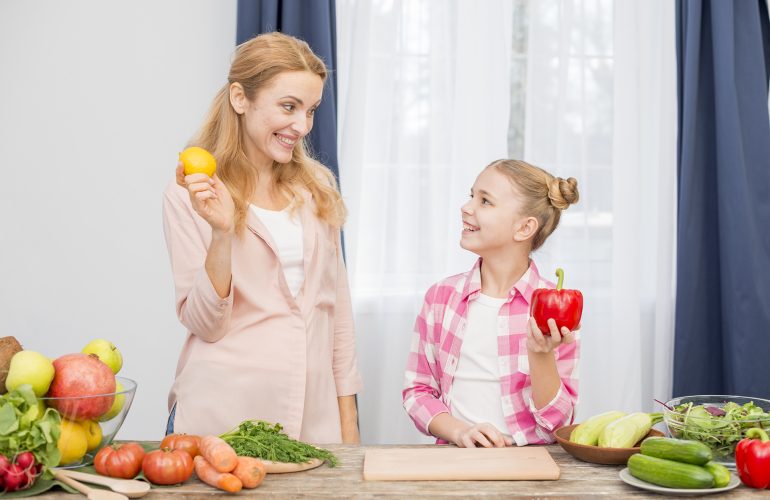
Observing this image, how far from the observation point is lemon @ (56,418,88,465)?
140 cm

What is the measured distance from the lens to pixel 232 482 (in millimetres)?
1362

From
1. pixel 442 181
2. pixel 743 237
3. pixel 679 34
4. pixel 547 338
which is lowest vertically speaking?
pixel 547 338

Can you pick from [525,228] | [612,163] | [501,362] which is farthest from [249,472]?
[612,163]

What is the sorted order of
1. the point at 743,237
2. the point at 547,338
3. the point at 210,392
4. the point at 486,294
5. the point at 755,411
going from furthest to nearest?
the point at 743,237, the point at 486,294, the point at 210,392, the point at 547,338, the point at 755,411

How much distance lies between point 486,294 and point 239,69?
85cm

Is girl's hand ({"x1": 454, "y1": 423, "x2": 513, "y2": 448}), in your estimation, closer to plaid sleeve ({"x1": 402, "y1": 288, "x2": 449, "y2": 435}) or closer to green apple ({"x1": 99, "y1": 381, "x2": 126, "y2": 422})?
plaid sleeve ({"x1": 402, "y1": 288, "x2": 449, "y2": 435})

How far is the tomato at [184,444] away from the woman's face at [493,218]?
2.96 ft

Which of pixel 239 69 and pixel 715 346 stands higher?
pixel 239 69

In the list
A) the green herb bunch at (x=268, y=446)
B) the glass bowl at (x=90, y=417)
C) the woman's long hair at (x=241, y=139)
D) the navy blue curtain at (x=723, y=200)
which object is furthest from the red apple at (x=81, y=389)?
the navy blue curtain at (x=723, y=200)

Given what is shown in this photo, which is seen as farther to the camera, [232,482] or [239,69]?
[239,69]

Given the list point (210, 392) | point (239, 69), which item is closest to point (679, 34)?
point (239, 69)

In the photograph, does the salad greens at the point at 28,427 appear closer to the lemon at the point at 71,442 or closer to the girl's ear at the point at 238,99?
the lemon at the point at 71,442

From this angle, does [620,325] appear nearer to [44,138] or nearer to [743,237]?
[743,237]

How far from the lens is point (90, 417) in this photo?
1417 millimetres
